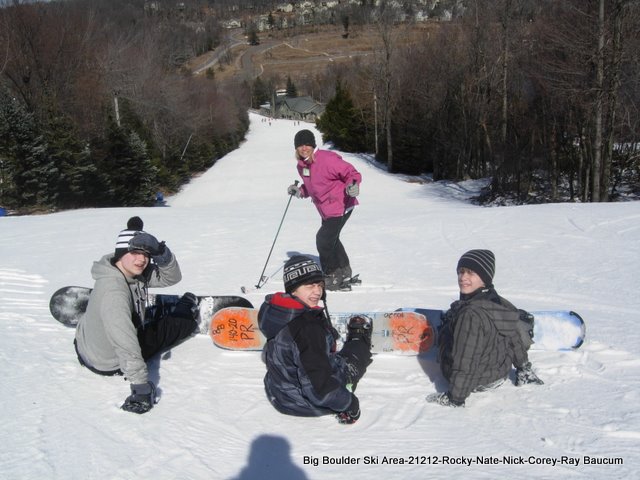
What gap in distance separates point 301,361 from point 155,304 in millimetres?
2328

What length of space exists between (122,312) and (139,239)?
21.1 inches

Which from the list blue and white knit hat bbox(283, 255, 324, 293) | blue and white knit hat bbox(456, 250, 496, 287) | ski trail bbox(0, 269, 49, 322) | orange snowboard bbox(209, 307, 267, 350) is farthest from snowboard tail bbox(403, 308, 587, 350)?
ski trail bbox(0, 269, 49, 322)

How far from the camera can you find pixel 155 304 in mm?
4910

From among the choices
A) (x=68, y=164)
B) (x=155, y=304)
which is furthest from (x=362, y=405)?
(x=68, y=164)

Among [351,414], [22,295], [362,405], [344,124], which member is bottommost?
[344,124]

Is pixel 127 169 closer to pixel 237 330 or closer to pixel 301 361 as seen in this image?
pixel 237 330

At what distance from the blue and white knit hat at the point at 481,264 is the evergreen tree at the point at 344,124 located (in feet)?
151

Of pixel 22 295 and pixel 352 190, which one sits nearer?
pixel 352 190

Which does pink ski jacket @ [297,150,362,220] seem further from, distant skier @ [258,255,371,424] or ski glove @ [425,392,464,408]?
ski glove @ [425,392,464,408]

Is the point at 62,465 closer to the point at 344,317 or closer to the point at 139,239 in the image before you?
the point at 139,239

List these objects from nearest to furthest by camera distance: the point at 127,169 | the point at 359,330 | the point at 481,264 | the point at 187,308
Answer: the point at 481,264 → the point at 359,330 → the point at 187,308 → the point at 127,169

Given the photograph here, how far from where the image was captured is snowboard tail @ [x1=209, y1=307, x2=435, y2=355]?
170 inches

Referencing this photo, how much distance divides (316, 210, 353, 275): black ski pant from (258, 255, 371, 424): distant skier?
266 centimetres

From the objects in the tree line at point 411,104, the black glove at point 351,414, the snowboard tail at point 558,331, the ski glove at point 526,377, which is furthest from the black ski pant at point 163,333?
the tree line at point 411,104
